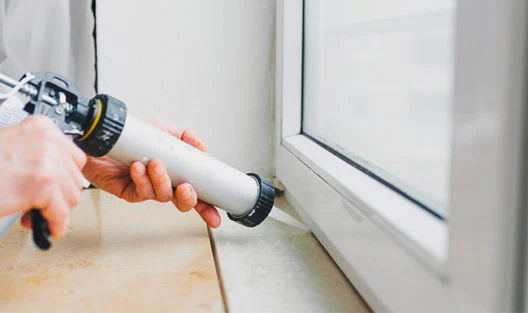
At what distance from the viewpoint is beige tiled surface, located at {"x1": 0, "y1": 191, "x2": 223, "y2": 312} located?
50 cm

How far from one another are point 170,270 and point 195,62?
420 mm

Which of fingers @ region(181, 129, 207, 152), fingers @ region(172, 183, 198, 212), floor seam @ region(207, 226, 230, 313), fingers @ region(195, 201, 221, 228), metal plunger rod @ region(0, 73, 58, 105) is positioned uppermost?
metal plunger rod @ region(0, 73, 58, 105)

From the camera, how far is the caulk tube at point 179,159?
0.52m

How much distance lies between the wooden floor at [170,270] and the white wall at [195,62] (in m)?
0.22

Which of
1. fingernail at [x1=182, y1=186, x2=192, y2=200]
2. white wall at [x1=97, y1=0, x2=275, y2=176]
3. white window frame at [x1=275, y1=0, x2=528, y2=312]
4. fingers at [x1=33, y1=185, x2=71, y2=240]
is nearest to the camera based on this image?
white window frame at [x1=275, y1=0, x2=528, y2=312]

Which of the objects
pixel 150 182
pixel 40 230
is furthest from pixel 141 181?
pixel 40 230

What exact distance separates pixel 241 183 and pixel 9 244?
0.92 feet

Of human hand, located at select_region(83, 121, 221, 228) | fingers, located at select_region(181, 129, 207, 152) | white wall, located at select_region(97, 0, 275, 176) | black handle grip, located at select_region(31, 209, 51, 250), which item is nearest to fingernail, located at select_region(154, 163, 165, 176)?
human hand, located at select_region(83, 121, 221, 228)

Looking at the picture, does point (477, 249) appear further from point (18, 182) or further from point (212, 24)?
point (212, 24)

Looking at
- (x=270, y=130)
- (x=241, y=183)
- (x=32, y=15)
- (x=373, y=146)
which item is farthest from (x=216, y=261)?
(x=32, y=15)

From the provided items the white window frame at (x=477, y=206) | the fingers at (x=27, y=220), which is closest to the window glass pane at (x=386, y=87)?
the white window frame at (x=477, y=206)

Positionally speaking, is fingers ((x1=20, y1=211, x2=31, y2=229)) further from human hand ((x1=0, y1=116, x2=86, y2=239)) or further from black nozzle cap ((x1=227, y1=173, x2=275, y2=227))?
black nozzle cap ((x1=227, y1=173, x2=275, y2=227))

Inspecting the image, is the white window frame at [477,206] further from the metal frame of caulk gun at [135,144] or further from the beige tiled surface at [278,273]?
the metal frame of caulk gun at [135,144]

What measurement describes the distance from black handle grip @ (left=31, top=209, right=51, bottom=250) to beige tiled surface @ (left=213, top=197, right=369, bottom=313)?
0.61 feet
